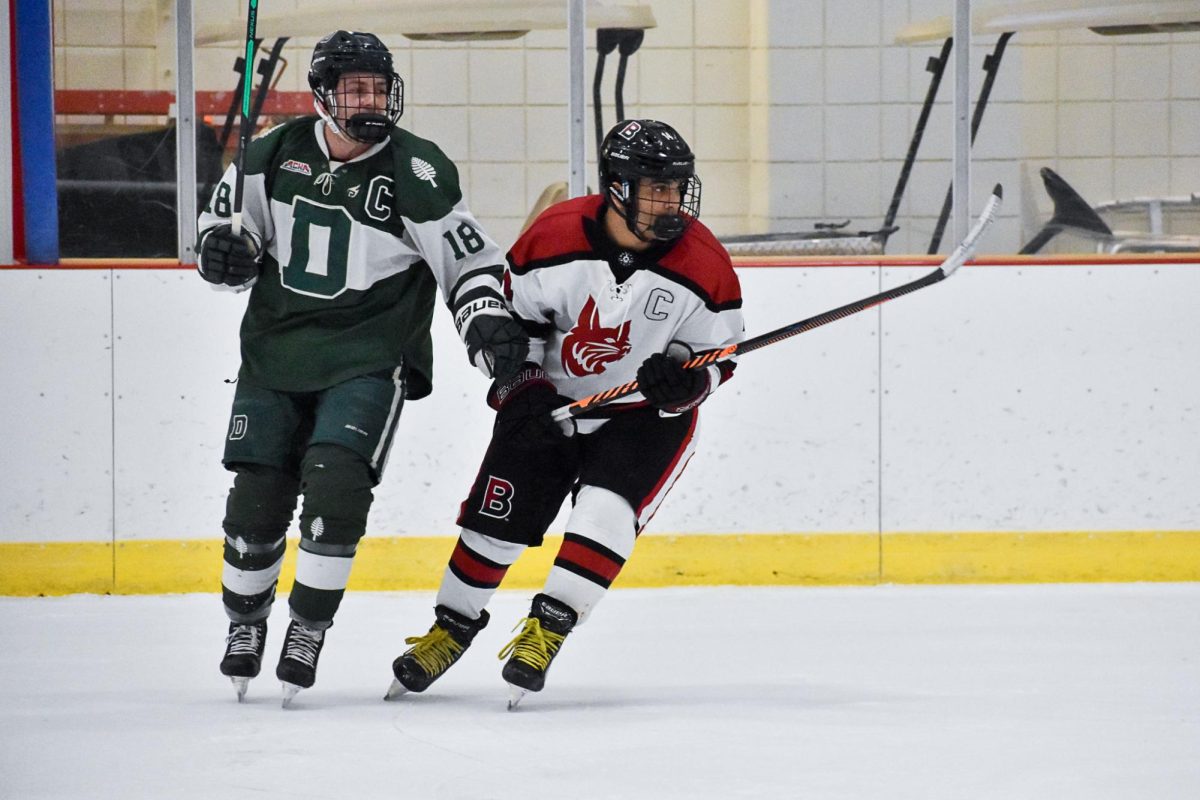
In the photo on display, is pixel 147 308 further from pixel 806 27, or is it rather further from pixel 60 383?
pixel 806 27

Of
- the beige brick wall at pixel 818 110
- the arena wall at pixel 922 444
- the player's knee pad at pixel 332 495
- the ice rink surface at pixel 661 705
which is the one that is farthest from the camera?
the beige brick wall at pixel 818 110

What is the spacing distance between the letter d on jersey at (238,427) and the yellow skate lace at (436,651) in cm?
46

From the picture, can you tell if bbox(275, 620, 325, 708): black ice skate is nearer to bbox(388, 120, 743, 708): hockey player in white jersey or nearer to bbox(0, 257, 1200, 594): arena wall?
bbox(388, 120, 743, 708): hockey player in white jersey

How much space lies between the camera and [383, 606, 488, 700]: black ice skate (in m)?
2.76

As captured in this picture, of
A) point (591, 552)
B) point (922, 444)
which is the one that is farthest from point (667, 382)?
point (922, 444)

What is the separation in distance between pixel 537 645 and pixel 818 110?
2.36 metres

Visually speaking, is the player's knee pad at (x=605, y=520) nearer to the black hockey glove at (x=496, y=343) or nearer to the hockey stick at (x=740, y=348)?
the hockey stick at (x=740, y=348)

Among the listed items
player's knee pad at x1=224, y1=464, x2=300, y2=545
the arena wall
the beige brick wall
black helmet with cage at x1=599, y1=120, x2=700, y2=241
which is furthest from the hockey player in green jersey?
the beige brick wall

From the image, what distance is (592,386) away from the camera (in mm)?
2883

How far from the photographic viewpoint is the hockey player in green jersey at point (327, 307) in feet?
8.78

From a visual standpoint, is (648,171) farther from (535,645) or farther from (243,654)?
(243,654)

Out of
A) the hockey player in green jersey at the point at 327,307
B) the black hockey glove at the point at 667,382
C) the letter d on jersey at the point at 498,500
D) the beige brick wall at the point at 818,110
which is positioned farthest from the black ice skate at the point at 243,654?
the beige brick wall at the point at 818,110

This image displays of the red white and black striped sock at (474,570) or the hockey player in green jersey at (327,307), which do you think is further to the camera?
the red white and black striped sock at (474,570)

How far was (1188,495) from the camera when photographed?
4.20 meters
